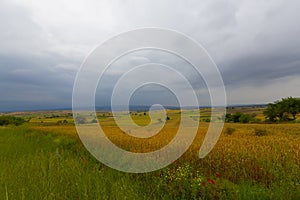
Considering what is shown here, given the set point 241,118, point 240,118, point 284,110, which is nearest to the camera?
point 241,118

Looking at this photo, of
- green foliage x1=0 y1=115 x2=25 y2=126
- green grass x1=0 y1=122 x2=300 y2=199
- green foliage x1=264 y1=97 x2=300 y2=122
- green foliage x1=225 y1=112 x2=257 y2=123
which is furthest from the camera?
green foliage x1=264 y1=97 x2=300 y2=122

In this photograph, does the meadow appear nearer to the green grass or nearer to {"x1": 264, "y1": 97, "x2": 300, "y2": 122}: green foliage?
the green grass

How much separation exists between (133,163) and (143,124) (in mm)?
2545

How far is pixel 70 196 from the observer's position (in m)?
4.46

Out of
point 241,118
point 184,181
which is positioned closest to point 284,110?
point 241,118

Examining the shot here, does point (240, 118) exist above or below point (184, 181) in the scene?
above

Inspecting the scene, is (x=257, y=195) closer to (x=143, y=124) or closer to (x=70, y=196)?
(x=70, y=196)

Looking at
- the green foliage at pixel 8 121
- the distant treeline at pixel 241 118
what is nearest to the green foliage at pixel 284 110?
the distant treeline at pixel 241 118

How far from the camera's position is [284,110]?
55406 mm

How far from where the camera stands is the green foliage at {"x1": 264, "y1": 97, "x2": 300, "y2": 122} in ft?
174

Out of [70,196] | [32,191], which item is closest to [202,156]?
[70,196]

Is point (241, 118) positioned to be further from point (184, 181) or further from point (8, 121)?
point (8, 121)

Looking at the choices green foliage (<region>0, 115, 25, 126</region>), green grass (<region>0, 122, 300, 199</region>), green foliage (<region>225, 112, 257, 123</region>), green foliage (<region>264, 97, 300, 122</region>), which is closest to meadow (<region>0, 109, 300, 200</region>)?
green grass (<region>0, 122, 300, 199</region>)

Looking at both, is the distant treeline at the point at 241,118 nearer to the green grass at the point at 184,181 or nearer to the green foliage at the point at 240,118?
the green foliage at the point at 240,118
